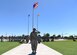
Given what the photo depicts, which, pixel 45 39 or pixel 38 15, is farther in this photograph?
pixel 38 15

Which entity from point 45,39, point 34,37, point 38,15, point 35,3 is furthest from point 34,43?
point 38,15

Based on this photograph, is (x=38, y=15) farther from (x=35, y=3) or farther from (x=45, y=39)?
(x=35, y=3)

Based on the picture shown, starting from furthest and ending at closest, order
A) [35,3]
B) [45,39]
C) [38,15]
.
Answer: [38,15] → [45,39] → [35,3]

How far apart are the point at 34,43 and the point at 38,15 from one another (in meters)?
48.0

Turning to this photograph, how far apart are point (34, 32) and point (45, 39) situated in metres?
43.5

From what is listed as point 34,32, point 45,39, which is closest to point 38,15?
point 45,39

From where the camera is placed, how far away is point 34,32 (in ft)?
58.9

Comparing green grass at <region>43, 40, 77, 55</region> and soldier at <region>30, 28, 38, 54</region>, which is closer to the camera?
soldier at <region>30, 28, 38, 54</region>

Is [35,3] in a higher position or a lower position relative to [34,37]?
higher

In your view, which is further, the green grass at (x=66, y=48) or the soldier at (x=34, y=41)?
the green grass at (x=66, y=48)

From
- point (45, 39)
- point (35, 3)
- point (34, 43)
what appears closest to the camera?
point (34, 43)

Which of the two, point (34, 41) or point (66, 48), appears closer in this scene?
point (34, 41)

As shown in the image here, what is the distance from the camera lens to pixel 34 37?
1772cm

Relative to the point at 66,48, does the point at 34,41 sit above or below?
above
